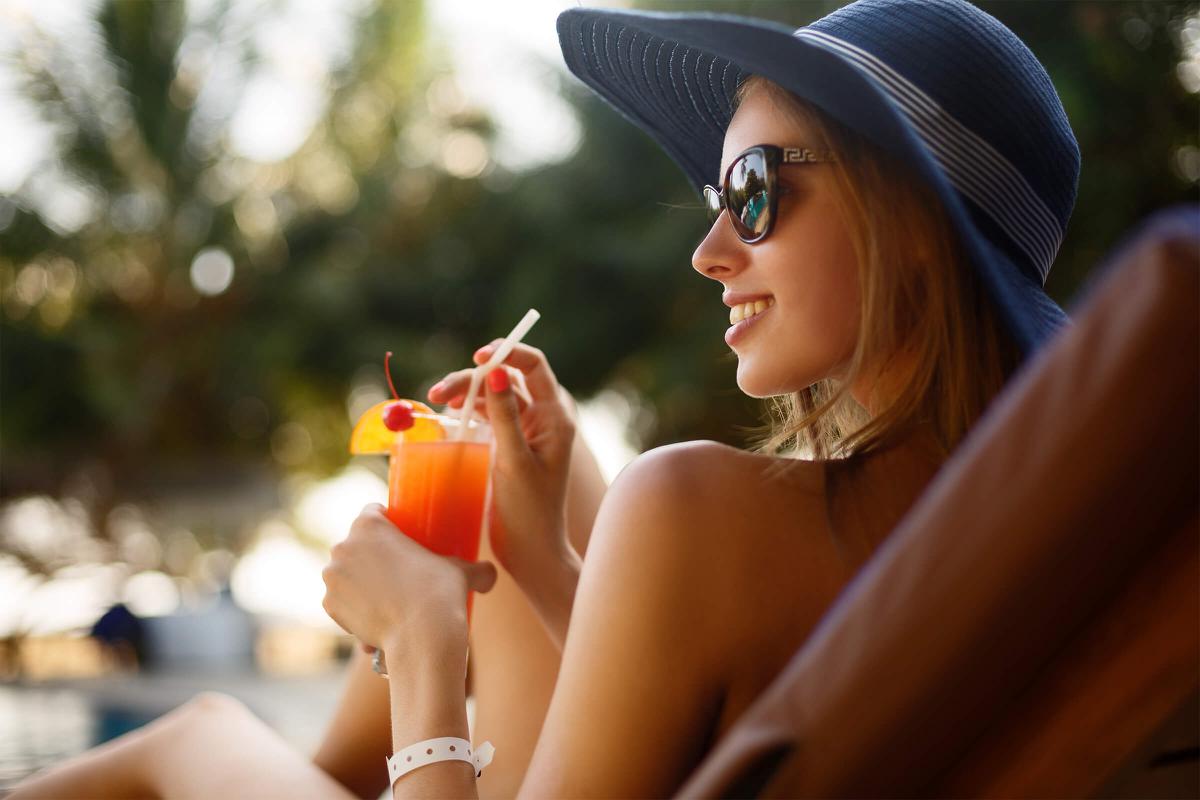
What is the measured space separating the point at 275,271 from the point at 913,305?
60.9 feet

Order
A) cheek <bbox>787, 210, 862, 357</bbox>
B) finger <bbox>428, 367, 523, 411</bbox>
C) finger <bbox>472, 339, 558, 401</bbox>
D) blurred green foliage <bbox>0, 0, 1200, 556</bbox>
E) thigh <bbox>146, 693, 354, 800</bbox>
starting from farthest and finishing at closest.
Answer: blurred green foliage <bbox>0, 0, 1200, 556</bbox>, finger <bbox>472, 339, 558, 401</bbox>, finger <bbox>428, 367, 523, 411</bbox>, thigh <bbox>146, 693, 354, 800</bbox>, cheek <bbox>787, 210, 862, 357</bbox>

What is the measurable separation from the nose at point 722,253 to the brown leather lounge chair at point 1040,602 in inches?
28.1

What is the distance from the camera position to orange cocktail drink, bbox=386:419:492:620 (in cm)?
179

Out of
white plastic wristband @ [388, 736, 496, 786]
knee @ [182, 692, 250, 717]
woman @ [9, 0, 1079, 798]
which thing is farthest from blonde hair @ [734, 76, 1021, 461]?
knee @ [182, 692, 250, 717]

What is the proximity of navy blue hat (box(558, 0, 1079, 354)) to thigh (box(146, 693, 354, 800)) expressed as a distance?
1214 millimetres

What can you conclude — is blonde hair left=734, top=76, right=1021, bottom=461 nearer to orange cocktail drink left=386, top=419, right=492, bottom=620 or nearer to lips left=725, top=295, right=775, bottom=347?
lips left=725, top=295, right=775, bottom=347

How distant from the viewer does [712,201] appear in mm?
1811

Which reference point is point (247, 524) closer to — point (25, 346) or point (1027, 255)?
point (25, 346)

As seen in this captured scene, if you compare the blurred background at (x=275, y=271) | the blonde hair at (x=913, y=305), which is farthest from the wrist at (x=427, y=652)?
the blurred background at (x=275, y=271)

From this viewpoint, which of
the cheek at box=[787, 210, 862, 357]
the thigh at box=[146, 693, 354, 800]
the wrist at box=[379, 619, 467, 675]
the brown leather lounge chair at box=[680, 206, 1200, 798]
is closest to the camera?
the brown leather lounge chair at box=[680, 206, 1200, 798]

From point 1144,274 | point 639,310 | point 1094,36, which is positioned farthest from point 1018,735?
point 639,310

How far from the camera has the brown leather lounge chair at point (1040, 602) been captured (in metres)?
0.79

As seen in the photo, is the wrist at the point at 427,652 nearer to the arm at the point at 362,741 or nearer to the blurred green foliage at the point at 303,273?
the arm at the point at 362,741

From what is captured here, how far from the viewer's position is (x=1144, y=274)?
0.76m
